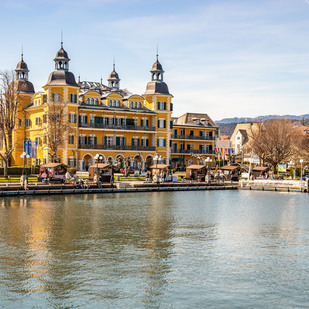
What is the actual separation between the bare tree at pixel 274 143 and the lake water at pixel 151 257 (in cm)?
5241

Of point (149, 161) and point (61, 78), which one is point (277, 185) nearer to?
point (149, 161)

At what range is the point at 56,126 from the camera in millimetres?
79250

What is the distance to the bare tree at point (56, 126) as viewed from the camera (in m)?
77.5

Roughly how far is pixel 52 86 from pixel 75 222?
160 ft

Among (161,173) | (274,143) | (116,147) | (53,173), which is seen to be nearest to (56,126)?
(116,147)

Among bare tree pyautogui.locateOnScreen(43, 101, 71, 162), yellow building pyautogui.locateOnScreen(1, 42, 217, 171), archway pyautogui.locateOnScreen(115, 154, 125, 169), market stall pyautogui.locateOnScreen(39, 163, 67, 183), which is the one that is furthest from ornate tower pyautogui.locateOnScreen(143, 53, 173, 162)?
market stall pyautogui.locateOnScreen(39, 163, 67, 183)

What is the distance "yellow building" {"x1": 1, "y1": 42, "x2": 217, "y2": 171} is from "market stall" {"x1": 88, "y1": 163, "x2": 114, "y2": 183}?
13949 millimetres

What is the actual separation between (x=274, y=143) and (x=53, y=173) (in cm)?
4966

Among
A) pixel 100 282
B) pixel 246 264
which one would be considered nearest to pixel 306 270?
pixel 246 264

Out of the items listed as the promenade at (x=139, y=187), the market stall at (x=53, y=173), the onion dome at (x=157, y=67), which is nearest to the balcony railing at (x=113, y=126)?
the onion dome at (x=157, y=67)

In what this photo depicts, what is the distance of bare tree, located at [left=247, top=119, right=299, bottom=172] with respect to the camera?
98562 mm

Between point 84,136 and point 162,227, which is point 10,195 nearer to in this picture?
point 162,227

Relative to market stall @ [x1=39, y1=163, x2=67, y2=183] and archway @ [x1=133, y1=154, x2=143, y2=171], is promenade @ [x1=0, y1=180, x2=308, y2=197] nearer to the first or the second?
market stall @ [x1=39, y1=163, x2=67, y2=183]

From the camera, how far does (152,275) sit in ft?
77.3
